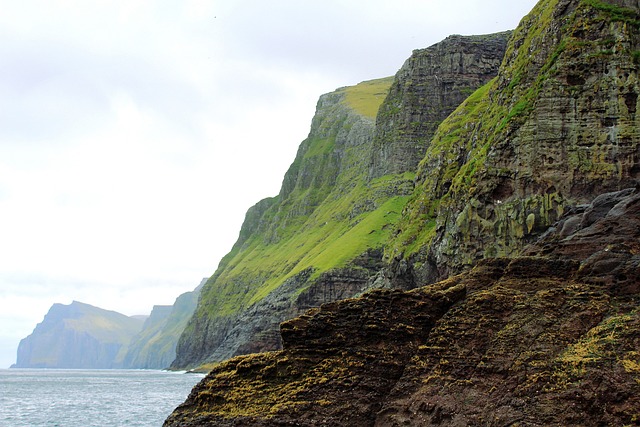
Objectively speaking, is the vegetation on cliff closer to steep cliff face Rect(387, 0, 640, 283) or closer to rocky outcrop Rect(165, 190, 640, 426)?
rocky outcrop Rect(165, 190, 640, 426)

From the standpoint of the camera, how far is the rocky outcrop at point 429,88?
17175 centimetres

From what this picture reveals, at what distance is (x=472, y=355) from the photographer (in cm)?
2577

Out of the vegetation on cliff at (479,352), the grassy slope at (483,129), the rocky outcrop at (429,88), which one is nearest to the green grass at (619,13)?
the grassy slope at (483,129)

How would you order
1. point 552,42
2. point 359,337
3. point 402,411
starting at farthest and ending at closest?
point 552,42 → point 359,337 → point 402,411

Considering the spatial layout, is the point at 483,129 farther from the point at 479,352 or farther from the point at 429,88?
the point at 429,88

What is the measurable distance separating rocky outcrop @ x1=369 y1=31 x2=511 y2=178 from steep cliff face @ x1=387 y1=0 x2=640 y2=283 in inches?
3341

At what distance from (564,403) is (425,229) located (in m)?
83.8

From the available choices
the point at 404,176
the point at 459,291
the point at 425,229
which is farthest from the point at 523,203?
the point at 404,176

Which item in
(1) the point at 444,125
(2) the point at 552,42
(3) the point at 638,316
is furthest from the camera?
(1) the point at 444,125

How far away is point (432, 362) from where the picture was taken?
86.8 feet

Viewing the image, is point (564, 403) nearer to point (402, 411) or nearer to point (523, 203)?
point (402, 411)

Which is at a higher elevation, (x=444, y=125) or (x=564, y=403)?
(x=444, y=125)

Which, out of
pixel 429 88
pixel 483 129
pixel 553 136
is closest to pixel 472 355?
pixel 553 136

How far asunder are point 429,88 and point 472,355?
518ft
